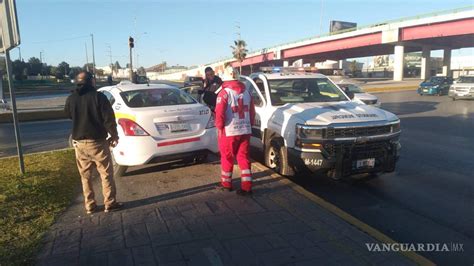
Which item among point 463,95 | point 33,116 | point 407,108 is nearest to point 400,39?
point 463,95

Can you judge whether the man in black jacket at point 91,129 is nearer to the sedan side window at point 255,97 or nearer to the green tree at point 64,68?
the sedan side window at point 255,97

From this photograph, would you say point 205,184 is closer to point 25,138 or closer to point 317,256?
point 317,256

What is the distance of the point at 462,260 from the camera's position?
3686 mm

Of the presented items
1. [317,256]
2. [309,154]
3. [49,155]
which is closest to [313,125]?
[309,154]

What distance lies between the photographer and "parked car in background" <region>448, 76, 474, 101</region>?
899 inches

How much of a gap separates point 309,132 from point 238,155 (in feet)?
3.62

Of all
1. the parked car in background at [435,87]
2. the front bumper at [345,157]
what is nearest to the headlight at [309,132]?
the front bumper at [345,157]

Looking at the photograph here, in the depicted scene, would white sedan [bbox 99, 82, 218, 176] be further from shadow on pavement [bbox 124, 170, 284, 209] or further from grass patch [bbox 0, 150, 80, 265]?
grass patch [bbox 0, 150, 80, 265]

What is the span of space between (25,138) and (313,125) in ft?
32.0

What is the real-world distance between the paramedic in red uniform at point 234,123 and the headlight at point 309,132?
0.77 m

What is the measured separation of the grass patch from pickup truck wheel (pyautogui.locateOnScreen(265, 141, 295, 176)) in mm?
3121

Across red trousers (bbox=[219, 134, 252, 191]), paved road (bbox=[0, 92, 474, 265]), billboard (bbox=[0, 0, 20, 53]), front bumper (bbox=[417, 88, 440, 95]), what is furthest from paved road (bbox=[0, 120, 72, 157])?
front bumper (bbox=[417, 88, 440, 95])

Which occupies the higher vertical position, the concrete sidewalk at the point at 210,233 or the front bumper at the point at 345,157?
the front bumper at the point at 345,157

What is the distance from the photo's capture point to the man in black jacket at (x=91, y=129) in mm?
4496
